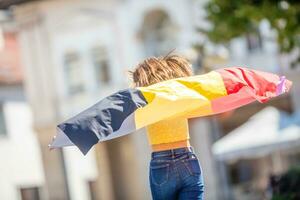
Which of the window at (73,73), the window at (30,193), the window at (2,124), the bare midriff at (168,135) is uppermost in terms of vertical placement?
the window at (73,73)

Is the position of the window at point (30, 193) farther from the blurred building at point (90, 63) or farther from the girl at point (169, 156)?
the girl at point (169, 156)

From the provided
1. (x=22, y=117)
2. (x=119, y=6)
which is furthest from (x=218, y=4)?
(x=22, y=117)

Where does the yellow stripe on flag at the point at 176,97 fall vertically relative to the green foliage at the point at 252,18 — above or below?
below

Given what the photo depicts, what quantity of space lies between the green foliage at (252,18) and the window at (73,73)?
14.1 meters

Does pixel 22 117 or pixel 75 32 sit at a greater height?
pixel 75 32

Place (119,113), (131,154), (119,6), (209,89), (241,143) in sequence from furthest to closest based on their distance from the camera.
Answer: (131,154) < (119,6) < (241,143) < (209,89) < (119,113)

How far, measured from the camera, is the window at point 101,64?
26.7 m

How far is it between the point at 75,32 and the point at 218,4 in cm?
1549

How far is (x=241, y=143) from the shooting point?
14734 mm

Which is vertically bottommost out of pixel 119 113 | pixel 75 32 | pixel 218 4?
pixel 119 113

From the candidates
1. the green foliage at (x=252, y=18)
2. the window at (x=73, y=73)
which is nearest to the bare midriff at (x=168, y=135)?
the green foliage at (x=252, y=18)

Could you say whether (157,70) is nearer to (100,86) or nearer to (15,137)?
(100,86)

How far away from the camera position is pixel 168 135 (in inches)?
176

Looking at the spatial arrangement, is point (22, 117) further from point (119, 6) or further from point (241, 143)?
point (241, 143)
